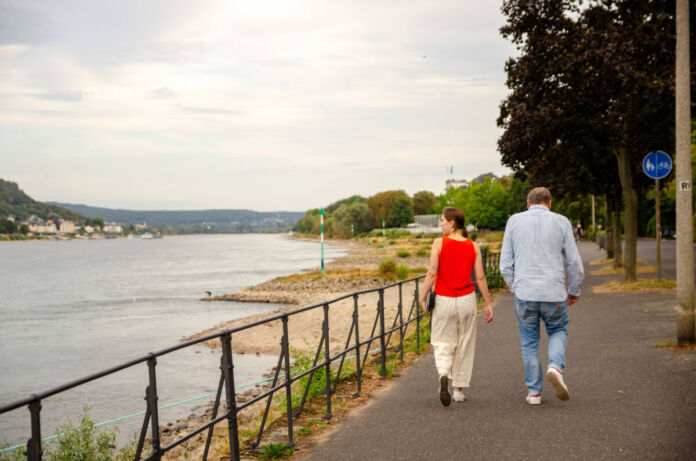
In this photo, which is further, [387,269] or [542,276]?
[387,269]

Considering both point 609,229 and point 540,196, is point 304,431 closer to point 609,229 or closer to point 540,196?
point 540,196

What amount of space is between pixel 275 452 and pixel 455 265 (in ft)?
8.09

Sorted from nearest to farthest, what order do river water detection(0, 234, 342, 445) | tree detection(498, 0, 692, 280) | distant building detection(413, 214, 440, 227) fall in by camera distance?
river water detection(0, 234, 342, 445) → tree detection(498, 0, 692, 280) → distant building detection(413, 214, 440, 227)

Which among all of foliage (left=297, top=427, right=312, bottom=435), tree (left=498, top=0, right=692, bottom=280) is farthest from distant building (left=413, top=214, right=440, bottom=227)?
foliage (left=297, top=427, right=312, bottom=435)

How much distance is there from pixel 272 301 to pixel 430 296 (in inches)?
1148

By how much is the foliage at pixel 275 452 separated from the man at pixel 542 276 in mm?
2467

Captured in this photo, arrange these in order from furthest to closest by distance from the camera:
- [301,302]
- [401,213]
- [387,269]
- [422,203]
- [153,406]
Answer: [422,203], [401,213], [387,269], [301,302], [153,406]

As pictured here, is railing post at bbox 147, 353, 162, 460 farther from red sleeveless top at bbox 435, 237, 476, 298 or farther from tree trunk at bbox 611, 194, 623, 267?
tree trunk at bbox 611, 194, 623, 267

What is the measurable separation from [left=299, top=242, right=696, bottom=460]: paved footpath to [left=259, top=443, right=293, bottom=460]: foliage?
22cm

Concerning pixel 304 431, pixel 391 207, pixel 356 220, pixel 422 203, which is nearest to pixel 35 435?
pixel 304 431

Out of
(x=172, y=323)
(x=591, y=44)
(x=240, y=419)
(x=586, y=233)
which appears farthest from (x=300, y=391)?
(x=586, y=233)

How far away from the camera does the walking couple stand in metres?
6.50

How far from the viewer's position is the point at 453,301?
6.81 m

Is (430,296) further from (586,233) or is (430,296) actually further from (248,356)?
(586,233)
